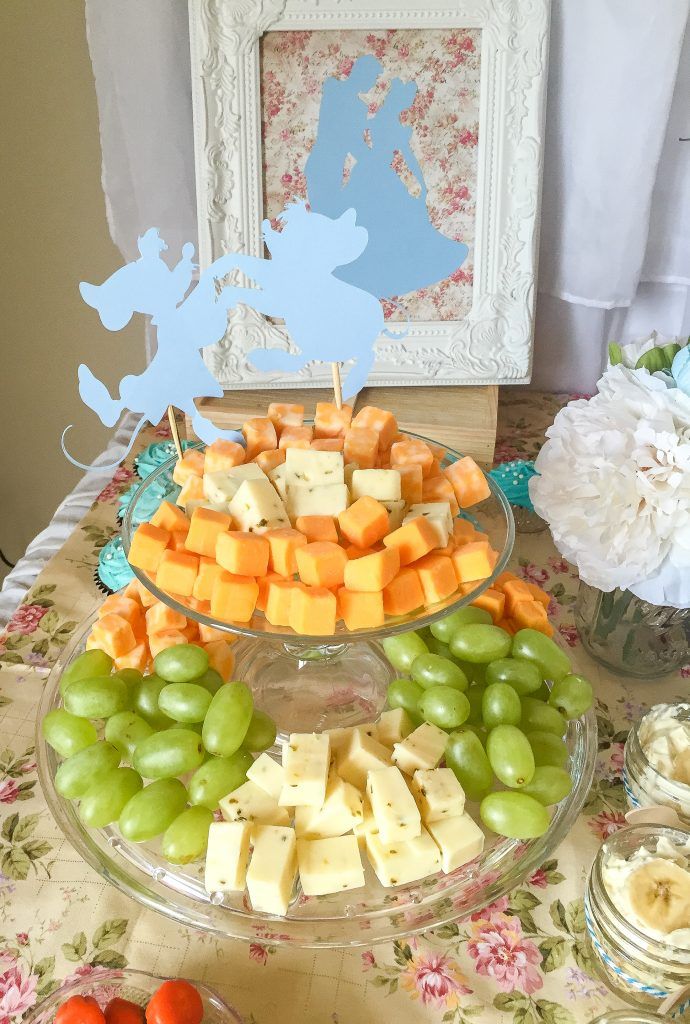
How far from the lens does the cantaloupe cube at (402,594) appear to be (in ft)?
2.14

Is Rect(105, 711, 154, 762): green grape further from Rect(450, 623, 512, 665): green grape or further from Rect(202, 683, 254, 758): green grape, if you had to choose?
Rect(450, 623, 512, 665): green grape

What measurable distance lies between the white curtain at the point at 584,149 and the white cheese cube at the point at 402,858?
35.5 inches

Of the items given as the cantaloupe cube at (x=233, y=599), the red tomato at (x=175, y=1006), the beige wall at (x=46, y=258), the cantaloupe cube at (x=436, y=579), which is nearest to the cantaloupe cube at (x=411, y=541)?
the cantaloupe cube at (x=436, y=579)

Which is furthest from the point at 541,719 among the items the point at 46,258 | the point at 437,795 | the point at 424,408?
the point at 46,258

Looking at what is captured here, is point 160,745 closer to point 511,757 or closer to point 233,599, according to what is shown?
point 233,599

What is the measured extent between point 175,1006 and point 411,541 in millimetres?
375

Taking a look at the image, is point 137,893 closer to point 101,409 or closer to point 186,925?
point 186,925

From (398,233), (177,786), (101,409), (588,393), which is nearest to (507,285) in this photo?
(398,233)

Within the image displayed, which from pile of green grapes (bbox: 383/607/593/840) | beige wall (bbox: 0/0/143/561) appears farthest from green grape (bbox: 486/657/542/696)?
beige wall (bbox: 0/0/143/561)

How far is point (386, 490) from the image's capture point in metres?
0.71

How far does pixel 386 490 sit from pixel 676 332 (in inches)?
32.8

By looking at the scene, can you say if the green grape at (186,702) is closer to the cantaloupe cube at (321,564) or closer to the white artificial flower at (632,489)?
the cantaloupe cube at (321,564)

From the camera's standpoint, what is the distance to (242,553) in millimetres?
646

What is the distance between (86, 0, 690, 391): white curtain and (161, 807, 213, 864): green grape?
911 millimetres
